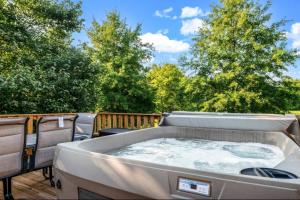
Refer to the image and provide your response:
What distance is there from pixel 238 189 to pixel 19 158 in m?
2.07

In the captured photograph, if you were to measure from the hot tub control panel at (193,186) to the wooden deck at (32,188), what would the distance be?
1.93 m

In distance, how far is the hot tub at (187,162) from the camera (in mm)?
1122

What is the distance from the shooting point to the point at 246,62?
9766 millimetres

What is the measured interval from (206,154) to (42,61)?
722 centimetres

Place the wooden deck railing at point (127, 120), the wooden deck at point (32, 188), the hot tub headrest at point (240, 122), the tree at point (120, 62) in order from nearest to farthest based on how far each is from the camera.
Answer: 1. the wooden deck at point (32, 188)
2. the hot tub headrest at point (240, 122)
3. the wooden deck railing at point (127, 120)
4. the tree at point (120, 62)

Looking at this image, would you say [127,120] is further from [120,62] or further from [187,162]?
[120,62]

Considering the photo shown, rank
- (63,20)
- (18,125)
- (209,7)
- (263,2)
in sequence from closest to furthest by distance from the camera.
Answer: (18,125)
(63,20)
(263,2)
(209,7)

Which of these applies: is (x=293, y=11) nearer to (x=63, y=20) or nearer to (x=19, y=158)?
(x=63, y=20)

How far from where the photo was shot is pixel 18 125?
2242 millimetres

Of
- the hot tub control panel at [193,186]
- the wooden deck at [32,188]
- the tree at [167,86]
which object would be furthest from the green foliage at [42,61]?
the tree at [167,86]

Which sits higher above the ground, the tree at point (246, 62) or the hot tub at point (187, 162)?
the tree at point (246, 62)

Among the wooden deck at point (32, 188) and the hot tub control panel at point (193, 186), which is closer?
the hot tub control panel at point (193, 186)

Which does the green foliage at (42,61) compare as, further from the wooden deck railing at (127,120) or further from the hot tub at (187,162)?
the hot tub at (187,162)

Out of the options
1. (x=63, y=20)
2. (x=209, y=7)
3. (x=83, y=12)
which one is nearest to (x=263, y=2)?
(x=209, y=7)
